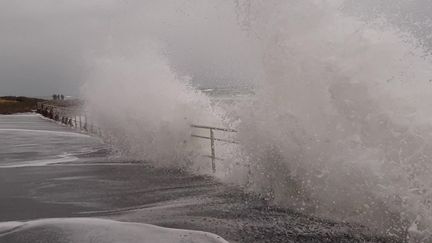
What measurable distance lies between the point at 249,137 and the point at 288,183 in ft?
4.64

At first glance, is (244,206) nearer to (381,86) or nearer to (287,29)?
(381,86)

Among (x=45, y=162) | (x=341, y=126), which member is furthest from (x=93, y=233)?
(x=45, y=162)

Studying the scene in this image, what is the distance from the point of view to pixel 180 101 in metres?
15.8

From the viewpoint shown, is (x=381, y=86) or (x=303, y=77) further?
(x=303, y=77)

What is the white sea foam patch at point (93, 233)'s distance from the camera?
6.10 m

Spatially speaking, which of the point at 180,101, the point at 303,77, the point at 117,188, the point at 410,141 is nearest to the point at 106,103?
the point at 180,101

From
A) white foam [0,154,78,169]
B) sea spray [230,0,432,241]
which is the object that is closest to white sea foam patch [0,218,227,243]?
sea spray [230,0,432,241]

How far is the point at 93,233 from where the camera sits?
645 centimetres

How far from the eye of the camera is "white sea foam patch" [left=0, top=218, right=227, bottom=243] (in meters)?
6.10

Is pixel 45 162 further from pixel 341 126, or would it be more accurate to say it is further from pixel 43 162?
pixel 341 126

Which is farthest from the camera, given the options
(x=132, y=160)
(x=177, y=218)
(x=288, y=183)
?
(x=132, y=160)

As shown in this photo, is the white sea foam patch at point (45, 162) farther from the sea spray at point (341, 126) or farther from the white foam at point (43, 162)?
the sea spray at point (341, 126)

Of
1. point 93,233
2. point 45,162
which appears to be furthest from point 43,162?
point 93,233

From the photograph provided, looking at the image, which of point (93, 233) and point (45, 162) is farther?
point (45, 162)
